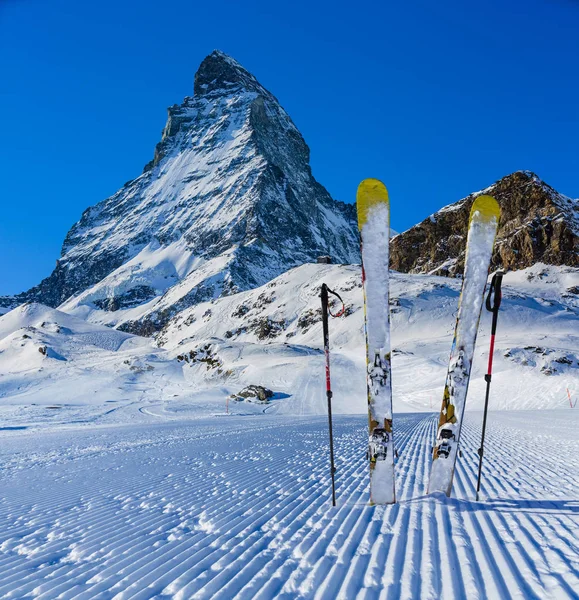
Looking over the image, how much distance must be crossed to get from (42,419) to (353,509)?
31344 millimetres

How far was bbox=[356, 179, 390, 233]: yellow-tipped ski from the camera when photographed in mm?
7379

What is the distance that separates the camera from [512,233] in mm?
95000

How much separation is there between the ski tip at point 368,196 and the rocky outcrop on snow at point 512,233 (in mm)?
94000

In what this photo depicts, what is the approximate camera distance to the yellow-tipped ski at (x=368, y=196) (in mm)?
7379

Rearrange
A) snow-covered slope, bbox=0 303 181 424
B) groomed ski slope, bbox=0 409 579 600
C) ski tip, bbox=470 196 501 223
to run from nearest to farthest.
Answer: groomed ski slope, bbox=0 409 579 600
ski tip, bbox=470 196 501 223
snow-covered slope, bbox=0 303 181 424

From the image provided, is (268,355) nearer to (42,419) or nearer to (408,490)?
(42,419)

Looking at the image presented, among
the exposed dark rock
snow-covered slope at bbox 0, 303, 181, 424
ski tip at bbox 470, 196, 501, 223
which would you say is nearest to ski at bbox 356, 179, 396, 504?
ski tip at bbox 470, 196, 501, 223

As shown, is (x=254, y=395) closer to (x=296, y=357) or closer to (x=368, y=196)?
(x=296, y=357)

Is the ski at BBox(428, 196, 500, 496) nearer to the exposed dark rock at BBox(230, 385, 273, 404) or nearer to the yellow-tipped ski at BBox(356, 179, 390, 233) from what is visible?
the yellow-tipped ski at BBox(356, 179, 390, 233)

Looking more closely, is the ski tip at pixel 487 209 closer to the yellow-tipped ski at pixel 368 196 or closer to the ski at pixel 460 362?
the ski at pixel 460 362

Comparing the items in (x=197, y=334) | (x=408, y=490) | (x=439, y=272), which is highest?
(x=439, y=272)

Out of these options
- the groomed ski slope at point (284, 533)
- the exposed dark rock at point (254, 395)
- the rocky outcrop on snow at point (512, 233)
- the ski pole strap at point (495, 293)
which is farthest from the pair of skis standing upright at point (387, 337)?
the rocky outcrop on snow at point (512, 233)

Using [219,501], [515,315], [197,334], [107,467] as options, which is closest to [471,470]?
[219,501]

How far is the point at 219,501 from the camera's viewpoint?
7336mm
